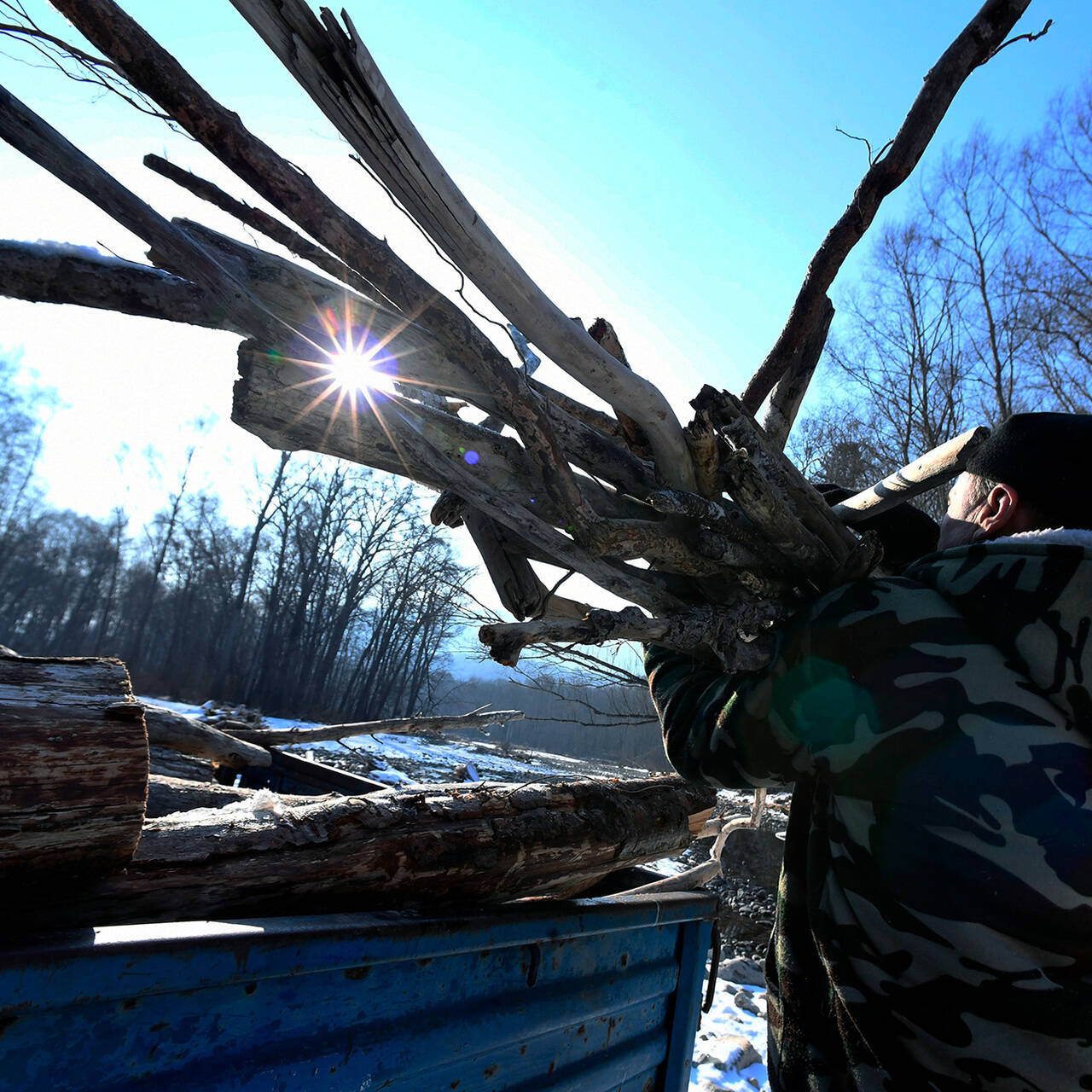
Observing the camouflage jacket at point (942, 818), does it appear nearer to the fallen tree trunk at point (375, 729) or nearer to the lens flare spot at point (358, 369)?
the lens flare spot at point (358, 369)

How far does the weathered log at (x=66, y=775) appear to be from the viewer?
1.17 m

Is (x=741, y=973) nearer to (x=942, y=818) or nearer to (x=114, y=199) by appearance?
(x=942, y=818)

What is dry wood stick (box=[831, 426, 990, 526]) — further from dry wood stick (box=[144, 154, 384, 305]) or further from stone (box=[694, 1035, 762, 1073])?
stone (box=[694, 1035, 762, 1073])

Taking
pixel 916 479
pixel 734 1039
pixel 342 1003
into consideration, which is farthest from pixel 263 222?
pixel 734 1039

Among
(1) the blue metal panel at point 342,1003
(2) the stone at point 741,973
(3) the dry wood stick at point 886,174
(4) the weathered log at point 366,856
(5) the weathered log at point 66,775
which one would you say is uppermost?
(3) the dry wood stick at point 886,174

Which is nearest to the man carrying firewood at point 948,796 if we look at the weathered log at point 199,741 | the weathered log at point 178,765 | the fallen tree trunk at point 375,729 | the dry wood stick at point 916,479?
the dry wood stick at point 916,479

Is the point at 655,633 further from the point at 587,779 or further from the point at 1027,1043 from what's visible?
the point at 1027,1043

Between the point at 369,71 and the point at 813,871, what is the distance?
1.89 metres

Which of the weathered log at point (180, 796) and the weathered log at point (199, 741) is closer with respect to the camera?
the weathered log at point (180, 796)

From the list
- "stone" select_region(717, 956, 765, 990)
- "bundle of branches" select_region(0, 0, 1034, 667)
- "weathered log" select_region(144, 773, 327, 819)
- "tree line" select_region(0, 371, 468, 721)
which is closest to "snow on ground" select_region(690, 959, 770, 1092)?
"stone" select_region(717, 956, 765, 990)

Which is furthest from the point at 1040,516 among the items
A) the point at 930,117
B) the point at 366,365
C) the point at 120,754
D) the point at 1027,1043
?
the point at 120,754

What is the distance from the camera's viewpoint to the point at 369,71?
47.3 inches

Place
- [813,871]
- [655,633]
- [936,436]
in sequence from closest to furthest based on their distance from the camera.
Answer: [813,871] < [655,633] < [936,436]

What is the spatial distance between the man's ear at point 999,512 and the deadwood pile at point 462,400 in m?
0.48
